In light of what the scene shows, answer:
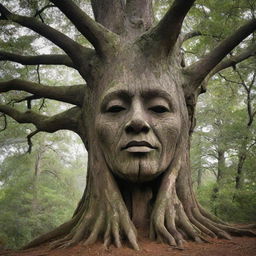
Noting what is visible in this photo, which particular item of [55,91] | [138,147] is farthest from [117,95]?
[55,91]

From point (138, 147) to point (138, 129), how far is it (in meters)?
0.28

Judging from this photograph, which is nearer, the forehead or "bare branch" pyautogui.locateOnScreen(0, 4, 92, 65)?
the forehead

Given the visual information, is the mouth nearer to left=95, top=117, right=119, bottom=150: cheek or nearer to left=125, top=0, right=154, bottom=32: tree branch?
left=95, top=117, right=119, bottom=150: cheek

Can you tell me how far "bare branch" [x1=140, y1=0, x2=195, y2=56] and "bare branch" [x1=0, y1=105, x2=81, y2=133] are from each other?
2.53 meters

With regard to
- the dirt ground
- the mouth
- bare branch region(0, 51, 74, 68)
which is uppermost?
bare branch region(0, 51, 74, 68)

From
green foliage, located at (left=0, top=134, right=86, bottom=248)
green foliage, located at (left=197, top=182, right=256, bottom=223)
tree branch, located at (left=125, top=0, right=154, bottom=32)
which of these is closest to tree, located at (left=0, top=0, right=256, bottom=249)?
tree branch, located at (left=125, top=0, right=154, bottom=32)

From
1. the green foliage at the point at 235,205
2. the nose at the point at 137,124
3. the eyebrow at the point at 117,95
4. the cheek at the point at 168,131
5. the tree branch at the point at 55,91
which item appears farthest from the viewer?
the green foliage at the point at 235,205

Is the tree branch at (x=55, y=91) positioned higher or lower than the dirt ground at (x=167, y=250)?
higher

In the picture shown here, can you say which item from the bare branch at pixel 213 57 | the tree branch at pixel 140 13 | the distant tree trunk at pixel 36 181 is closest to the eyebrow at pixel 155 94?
the bare branch at pixel 213 57

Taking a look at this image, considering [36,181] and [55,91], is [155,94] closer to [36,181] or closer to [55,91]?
[55,91]

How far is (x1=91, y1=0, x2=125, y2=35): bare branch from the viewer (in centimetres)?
667

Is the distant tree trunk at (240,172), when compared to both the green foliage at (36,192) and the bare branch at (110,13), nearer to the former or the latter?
the bare branch at (110,13)

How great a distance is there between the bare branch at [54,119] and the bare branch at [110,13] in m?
2.29

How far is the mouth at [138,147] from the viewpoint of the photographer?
4094 mm
